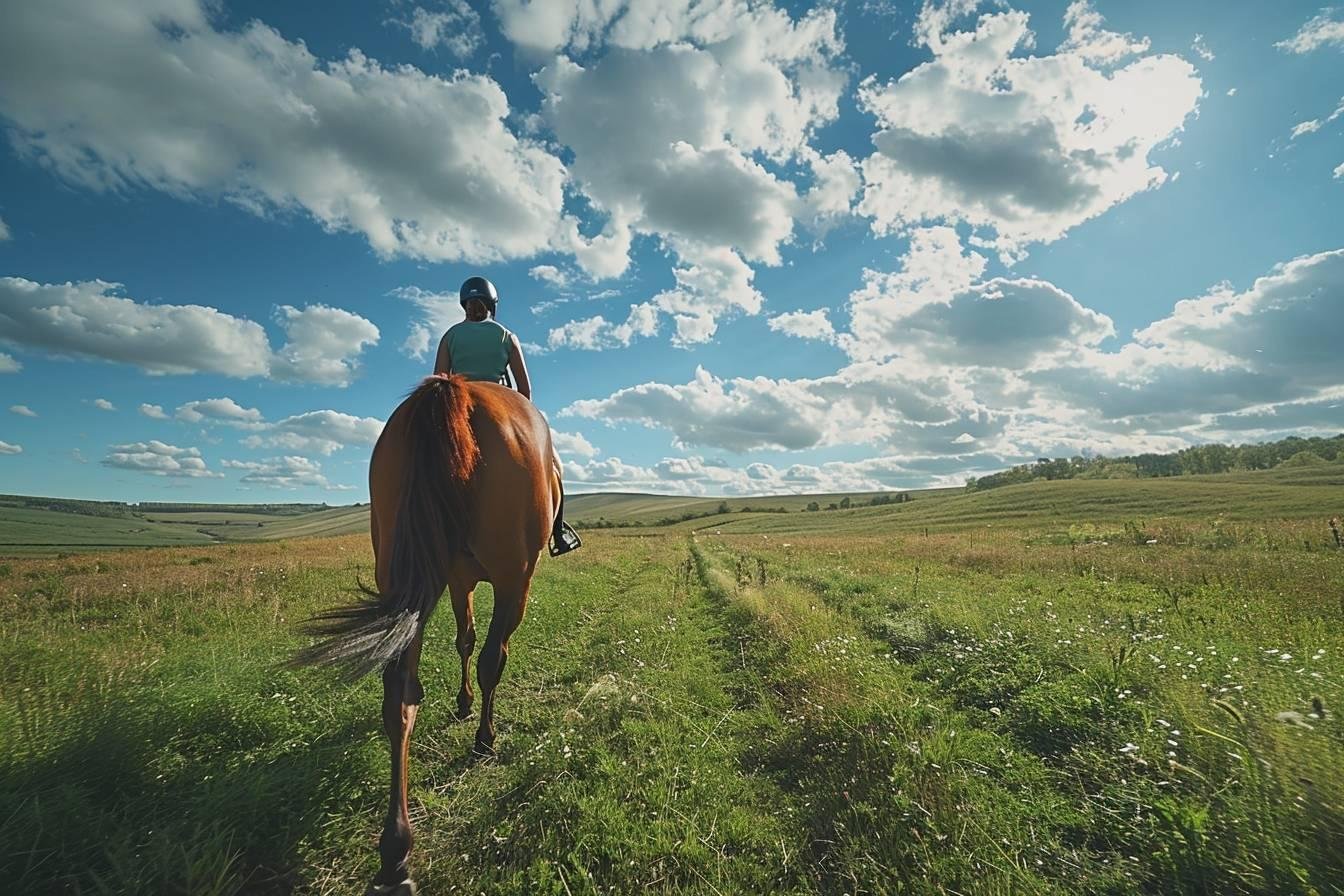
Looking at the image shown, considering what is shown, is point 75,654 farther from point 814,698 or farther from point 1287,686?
point 1287,686

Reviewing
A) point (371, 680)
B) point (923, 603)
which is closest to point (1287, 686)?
point (923, 603)

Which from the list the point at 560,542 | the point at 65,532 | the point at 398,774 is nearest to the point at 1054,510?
the point at 560,542

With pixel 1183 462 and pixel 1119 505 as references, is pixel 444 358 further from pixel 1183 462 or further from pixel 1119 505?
pixel 1183 462

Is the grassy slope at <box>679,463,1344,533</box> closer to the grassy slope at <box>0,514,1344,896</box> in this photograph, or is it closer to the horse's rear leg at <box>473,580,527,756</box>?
the grassy slope at <box>0,514,1344,896</box>

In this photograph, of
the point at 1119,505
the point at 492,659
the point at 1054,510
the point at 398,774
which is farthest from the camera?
the point at 1054,510

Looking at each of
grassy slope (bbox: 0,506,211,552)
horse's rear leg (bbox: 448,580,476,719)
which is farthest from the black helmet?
grassy slope (bbox: 0,506,211,552)

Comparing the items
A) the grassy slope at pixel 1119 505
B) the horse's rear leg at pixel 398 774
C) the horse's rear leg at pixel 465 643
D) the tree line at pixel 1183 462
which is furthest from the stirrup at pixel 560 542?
the tree line at pixel 1183 462

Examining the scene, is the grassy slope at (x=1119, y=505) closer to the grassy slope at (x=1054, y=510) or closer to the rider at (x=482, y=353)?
the grassy slope at (x=1054, y=510)

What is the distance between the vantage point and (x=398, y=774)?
11.0 ft

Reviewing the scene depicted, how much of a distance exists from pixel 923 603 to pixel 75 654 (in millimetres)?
11513

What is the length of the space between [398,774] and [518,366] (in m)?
4.31

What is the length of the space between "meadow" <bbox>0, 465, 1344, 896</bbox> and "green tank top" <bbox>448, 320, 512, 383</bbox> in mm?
3275

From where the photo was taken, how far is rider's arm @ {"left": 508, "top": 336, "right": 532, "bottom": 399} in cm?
643

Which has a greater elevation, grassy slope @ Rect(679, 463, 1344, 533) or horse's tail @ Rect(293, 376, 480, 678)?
horse's tail @ Rect(293, 376, 480, 678)
